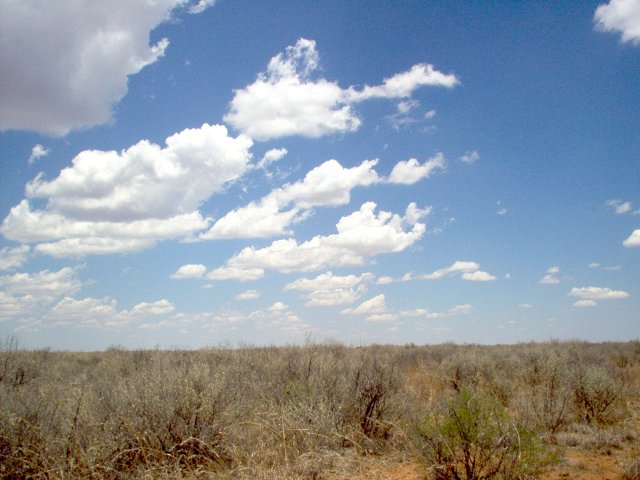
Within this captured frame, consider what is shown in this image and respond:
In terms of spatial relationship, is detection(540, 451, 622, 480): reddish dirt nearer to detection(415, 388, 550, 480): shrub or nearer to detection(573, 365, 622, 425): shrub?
detection(415, 388, 550, 480): shrub

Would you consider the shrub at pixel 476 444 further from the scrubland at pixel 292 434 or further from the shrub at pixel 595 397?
the shrub at pixel 595 397

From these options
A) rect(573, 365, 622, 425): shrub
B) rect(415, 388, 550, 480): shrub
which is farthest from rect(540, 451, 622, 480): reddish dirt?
rect(573, 365, 622, 425): shrub

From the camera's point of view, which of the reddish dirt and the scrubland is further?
the reddish dirt

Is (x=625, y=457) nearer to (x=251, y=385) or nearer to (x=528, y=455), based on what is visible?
(x=528, y=455)

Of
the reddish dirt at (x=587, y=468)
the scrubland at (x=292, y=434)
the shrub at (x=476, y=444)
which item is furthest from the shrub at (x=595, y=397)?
the shrub at (x=476, y=444)

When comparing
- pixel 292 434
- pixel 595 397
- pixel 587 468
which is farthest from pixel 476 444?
pixel 595 397

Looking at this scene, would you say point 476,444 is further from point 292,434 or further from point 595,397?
point 595,397

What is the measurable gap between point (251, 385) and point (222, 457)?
3507mm

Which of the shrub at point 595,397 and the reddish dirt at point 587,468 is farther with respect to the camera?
the shrub at point 595,397

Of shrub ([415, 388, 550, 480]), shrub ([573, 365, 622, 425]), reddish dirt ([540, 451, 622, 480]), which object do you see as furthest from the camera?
shrub ([573, 365, 622, 425])

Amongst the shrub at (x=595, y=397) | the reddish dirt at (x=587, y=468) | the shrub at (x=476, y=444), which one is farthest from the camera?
the shrub at (x=595, y=397)

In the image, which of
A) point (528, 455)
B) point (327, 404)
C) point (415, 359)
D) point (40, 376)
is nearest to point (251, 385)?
Answer: point (327, 404)

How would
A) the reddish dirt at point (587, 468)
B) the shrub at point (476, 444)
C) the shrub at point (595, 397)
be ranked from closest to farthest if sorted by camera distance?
the shrub at point (476, 444) < the reddish dirt at point (587, 468) < the shrub at point (595, 397)

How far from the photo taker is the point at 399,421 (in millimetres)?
8375
